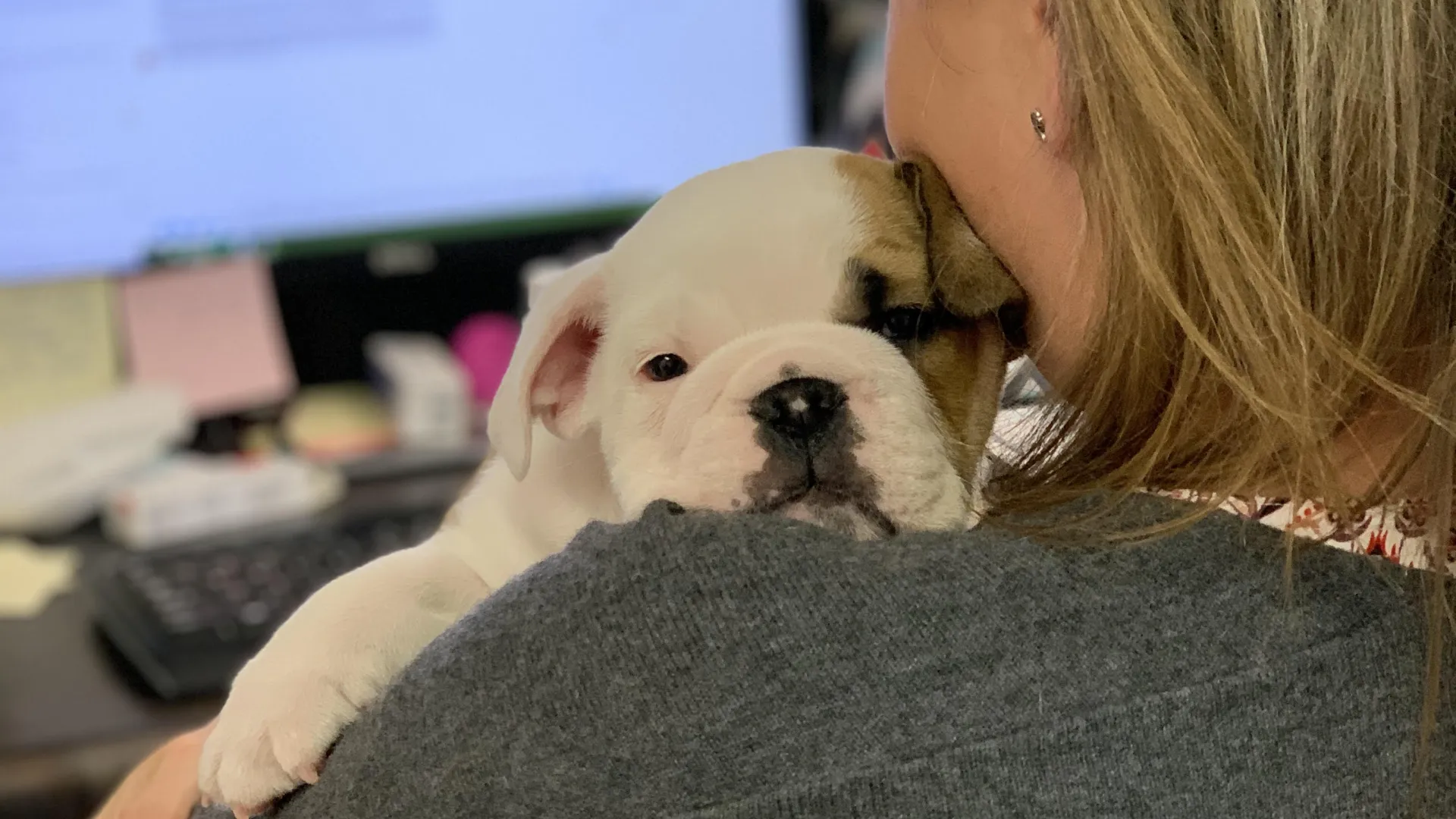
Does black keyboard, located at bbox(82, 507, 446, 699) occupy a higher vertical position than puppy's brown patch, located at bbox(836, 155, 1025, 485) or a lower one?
lower

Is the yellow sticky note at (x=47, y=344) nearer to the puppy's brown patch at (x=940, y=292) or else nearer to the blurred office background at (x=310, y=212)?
the blurred office background at (x=310, y=212)

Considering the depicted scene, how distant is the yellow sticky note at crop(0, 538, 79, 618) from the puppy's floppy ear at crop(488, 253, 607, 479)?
0.53 meters

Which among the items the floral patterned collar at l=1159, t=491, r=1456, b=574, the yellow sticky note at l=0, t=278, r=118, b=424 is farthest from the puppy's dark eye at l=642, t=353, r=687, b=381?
the yellow sticky note at l=0, t=278, r=118, b=424

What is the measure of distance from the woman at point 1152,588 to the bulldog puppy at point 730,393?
6cm

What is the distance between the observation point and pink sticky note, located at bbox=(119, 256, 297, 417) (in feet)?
4.31

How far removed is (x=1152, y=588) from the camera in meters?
0.49

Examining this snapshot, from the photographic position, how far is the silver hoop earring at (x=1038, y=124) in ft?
1.90

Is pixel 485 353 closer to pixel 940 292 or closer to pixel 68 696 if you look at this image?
pixel 68 696

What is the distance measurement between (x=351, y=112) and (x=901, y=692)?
3.35 feet

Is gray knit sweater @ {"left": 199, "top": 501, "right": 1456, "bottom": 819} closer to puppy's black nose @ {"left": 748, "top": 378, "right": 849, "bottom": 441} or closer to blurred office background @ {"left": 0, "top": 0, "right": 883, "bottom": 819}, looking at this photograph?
puppy's black nose @ {"left": 748, "top": 378, "right": 849, "bottom": 441}

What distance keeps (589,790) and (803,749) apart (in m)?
0.08

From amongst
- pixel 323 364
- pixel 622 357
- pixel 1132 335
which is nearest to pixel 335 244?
pixel 323 364

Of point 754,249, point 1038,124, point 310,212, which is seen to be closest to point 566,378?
point 754,249

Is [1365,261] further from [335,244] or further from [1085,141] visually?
[335,244]
